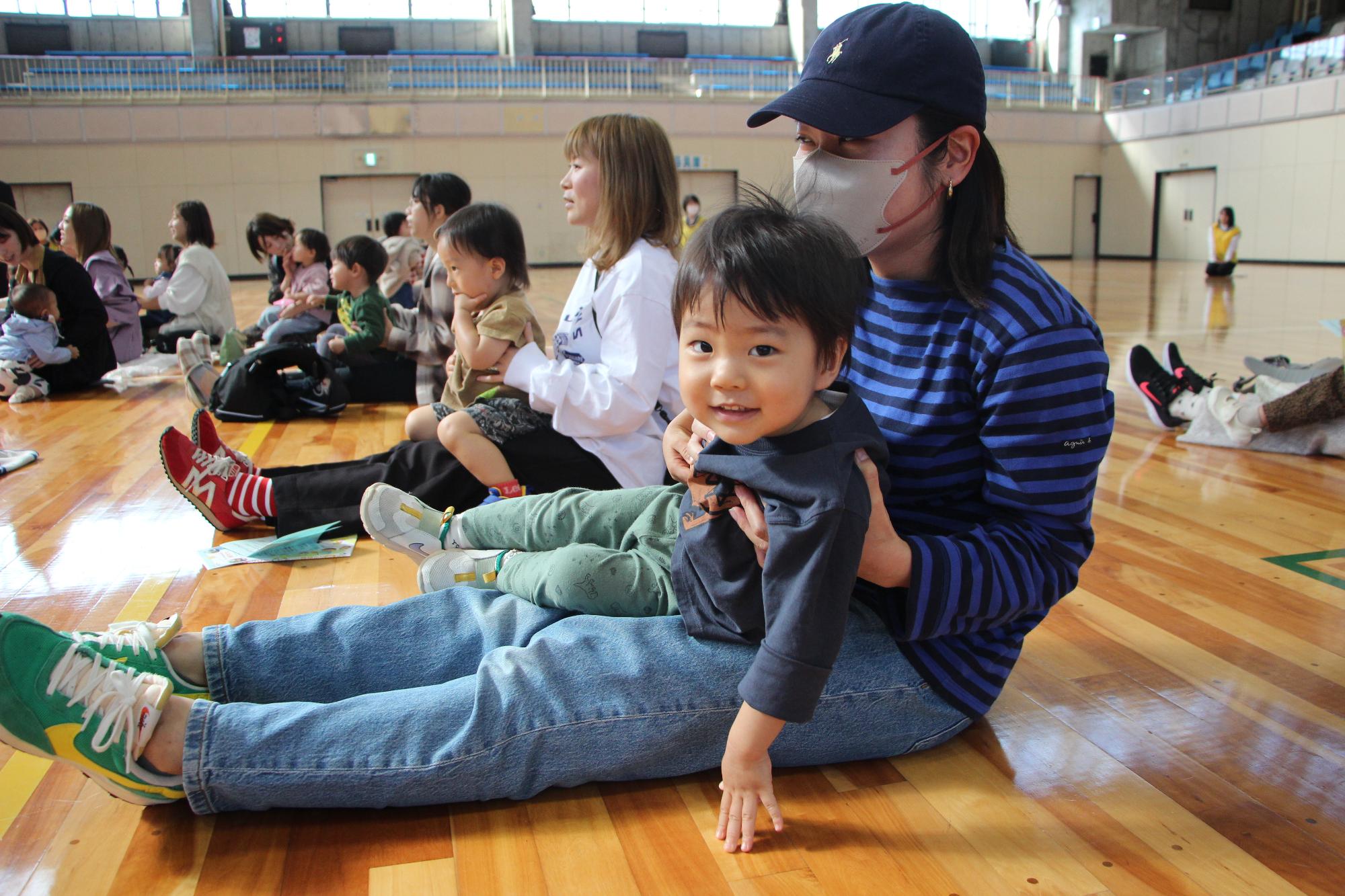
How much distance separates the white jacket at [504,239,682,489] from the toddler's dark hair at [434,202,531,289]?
0.40 meters

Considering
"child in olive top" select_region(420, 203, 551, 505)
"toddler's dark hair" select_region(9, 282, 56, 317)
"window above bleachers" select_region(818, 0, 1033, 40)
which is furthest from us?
"window above bleachers" select_region(818, 0, 1033, 40)

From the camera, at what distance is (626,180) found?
2367 mm

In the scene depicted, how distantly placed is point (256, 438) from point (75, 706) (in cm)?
330

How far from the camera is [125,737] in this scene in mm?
1210

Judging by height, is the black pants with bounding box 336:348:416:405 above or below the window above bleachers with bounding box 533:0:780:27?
below

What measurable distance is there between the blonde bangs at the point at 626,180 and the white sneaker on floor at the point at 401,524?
0.76 m

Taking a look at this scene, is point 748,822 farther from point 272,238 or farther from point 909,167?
point 272,238

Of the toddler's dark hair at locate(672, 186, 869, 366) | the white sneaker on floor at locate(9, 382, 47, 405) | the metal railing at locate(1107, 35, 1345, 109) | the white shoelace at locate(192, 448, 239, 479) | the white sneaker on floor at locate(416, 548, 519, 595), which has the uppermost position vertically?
the metal railing at locate(1107, 35, 1345, 109)

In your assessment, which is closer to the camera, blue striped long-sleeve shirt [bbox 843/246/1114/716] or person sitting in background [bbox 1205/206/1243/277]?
blue striped long-sleeve shirt [bbox 843/246/1114/716]

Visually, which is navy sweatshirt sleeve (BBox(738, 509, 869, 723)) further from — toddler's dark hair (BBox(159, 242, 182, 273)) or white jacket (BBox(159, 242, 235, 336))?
toddler's dark hair (BBox(159, 242, 182, 273))

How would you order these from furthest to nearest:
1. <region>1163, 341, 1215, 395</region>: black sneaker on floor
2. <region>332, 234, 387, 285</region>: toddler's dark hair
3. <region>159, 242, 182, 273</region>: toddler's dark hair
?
<region>159, 242, 182, 273</region>: toddler's dark hair → <region>332, 234, 387, 285</region>: toddler's dark hair → <region>1163, 341, 1215, 395</region>: black sneaker on floor

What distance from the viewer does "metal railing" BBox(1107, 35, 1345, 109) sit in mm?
16344

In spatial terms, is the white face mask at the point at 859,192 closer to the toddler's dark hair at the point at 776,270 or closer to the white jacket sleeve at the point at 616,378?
the toddler's dark hair at the point at 776,270

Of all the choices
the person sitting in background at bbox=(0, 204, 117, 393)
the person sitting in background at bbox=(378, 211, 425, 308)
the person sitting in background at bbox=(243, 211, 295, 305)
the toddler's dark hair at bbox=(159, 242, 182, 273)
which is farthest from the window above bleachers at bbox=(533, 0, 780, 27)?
the person sitting in background at bbox=(0, 204, 117, 393)
